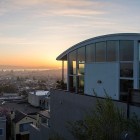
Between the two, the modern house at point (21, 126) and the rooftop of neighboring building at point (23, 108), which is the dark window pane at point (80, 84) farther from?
the rooftop of neighboring building at point (23, 108)

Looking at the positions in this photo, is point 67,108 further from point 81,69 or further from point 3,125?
point 3,125

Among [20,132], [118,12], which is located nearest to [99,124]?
[118,12]

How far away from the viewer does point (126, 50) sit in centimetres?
1467

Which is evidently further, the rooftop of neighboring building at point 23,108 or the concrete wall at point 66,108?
the rooftop of neighboring building at point 23,108

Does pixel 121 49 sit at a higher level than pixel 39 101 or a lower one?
higher

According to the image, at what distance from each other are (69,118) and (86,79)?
8.18 ft

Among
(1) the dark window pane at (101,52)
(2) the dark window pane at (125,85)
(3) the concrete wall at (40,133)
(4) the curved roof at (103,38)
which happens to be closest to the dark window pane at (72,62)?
(4) the curved roof at (103,38)

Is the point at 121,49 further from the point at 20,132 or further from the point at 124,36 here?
the point at 20,132

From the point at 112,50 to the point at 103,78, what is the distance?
1.47 m

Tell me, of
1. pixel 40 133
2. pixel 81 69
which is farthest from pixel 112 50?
pixel 40 133

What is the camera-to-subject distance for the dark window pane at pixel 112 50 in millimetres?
15180

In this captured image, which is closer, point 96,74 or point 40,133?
point 96,74

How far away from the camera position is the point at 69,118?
52.2ft

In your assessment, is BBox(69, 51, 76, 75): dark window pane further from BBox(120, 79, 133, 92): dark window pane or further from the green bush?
the green bush
